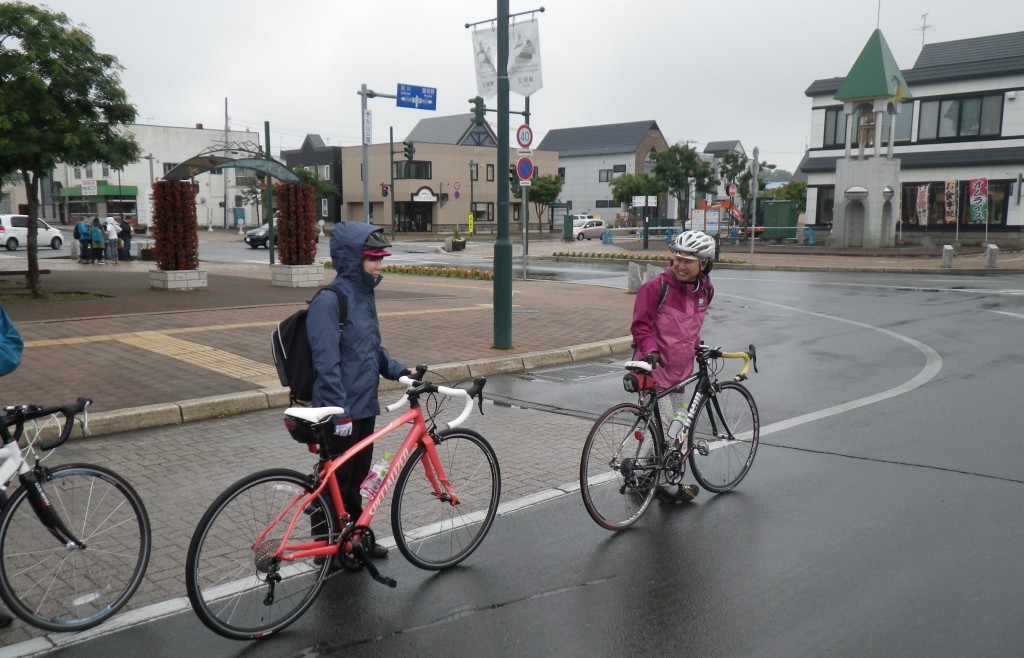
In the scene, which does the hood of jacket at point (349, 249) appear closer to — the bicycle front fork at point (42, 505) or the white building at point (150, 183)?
the bicycle front fork at point (42, 505)

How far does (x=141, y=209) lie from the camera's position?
6844 centimetres

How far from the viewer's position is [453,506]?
455cm

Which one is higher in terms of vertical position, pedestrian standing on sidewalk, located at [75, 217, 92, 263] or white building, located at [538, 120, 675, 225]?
white building, located at [538, 120, 675, 225]

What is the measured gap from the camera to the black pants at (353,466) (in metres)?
4.14

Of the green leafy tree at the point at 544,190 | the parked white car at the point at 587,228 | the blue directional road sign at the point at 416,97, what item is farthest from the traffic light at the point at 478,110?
the green leafy tree at the point at 544,190

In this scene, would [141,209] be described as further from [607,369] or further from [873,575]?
[873,575]

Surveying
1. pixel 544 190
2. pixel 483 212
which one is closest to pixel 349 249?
pixel 544 190

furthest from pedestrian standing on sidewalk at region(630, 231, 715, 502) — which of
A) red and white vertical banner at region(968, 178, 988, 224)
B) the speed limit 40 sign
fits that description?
red and white vertical banner at region(968, 178, 988, 224)

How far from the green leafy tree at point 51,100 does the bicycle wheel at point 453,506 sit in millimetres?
12472

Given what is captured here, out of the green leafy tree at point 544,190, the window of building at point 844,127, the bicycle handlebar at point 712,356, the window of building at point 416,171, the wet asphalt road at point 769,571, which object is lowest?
the wet asphalt road at point 769,571

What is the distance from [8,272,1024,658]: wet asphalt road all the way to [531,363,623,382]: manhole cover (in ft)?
5.68

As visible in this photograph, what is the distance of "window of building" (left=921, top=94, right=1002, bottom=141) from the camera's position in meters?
40.6

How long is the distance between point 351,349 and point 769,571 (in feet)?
8.00

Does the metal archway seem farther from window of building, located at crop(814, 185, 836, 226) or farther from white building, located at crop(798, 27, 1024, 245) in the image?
window of building, located at crop(814, 185, 836, 226)
